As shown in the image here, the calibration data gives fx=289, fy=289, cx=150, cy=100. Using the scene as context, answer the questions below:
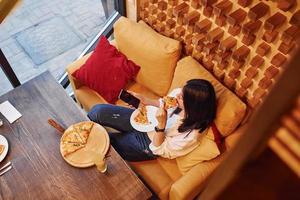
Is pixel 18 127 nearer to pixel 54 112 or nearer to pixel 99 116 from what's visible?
pixel 54 112

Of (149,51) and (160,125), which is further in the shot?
(149,51)

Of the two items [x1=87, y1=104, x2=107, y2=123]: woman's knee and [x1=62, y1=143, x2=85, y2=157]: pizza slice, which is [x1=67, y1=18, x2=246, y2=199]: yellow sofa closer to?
[x1=87, y1=104, x2=107, y2=123]: woman's knee

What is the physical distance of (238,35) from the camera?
69.4 inches

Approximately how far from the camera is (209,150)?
179cm

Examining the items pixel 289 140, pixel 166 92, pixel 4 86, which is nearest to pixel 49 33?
pixel 4 86

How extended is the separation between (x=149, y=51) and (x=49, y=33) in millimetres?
1752

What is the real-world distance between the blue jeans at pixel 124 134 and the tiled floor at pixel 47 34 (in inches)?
43.2

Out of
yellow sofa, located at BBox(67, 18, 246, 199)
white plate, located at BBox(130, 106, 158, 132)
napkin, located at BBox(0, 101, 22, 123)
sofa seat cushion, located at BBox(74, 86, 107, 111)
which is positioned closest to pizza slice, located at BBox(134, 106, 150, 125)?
white plate, located at BBox(130, 106, 158, 132)

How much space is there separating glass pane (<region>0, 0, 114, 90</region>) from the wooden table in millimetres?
1047

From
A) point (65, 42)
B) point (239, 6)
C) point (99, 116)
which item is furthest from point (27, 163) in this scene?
point (65, 42)

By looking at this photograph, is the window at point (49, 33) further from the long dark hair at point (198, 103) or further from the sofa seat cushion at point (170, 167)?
the long dark hair at point (198, 103)

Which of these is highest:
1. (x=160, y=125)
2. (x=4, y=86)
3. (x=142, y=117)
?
(x=160, y=125)

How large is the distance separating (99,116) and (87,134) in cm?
33

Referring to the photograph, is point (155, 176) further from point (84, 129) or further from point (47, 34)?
point (47, 34)
